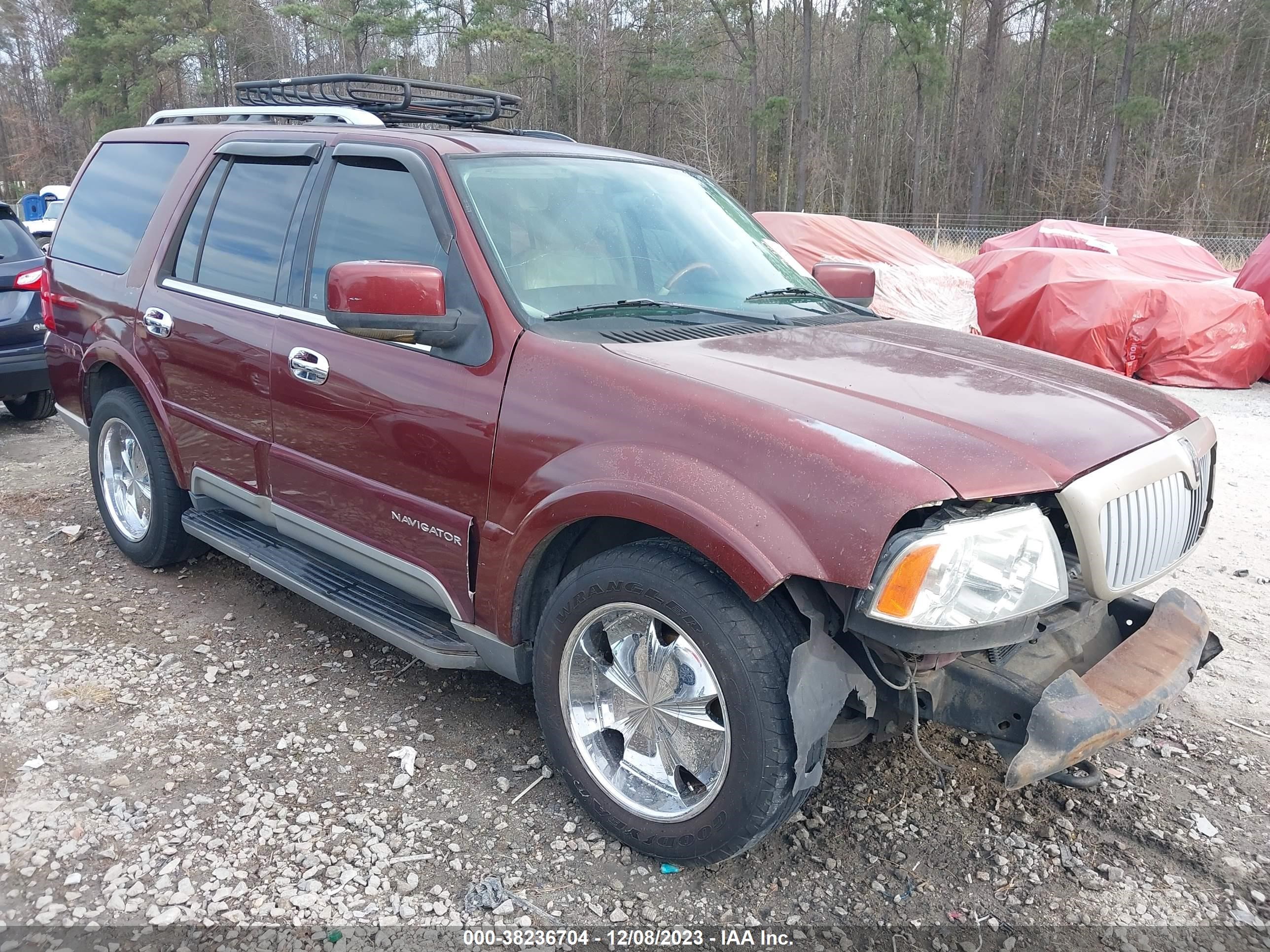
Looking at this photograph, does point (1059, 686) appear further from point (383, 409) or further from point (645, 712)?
point (383, 409)

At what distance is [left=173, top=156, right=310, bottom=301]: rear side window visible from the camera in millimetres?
3613

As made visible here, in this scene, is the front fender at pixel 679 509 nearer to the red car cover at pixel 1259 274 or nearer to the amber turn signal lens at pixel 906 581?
the amber turn signal lens at pixel 906 581

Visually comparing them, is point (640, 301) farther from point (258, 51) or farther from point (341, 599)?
point (258, 51)

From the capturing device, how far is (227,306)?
147 inches

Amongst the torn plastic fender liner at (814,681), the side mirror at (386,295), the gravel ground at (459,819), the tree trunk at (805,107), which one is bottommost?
the gravel ground at (459,819)

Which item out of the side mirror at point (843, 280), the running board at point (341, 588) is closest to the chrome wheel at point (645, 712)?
the running board at point (341, 588)

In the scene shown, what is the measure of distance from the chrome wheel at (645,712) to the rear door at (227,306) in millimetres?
1703

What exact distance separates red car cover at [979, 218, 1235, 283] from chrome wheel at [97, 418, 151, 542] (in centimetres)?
1085

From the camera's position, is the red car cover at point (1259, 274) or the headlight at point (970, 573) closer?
the headlight at point (970, 573)

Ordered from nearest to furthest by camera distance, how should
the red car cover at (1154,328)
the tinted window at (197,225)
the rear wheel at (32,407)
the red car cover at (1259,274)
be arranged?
the tinted window at (197,225), the rear wheel at (32,407), the red car cover at (1154,328), the red car cover at (1259,274)

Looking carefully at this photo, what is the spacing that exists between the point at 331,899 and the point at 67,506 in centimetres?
415

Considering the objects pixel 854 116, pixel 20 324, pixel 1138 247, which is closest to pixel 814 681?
pixel 20 324

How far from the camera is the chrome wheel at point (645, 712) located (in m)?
2.51

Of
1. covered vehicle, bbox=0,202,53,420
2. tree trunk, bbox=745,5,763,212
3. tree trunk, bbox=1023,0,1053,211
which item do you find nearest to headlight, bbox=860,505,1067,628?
covered vehicle, bbox=0,202,53,420
